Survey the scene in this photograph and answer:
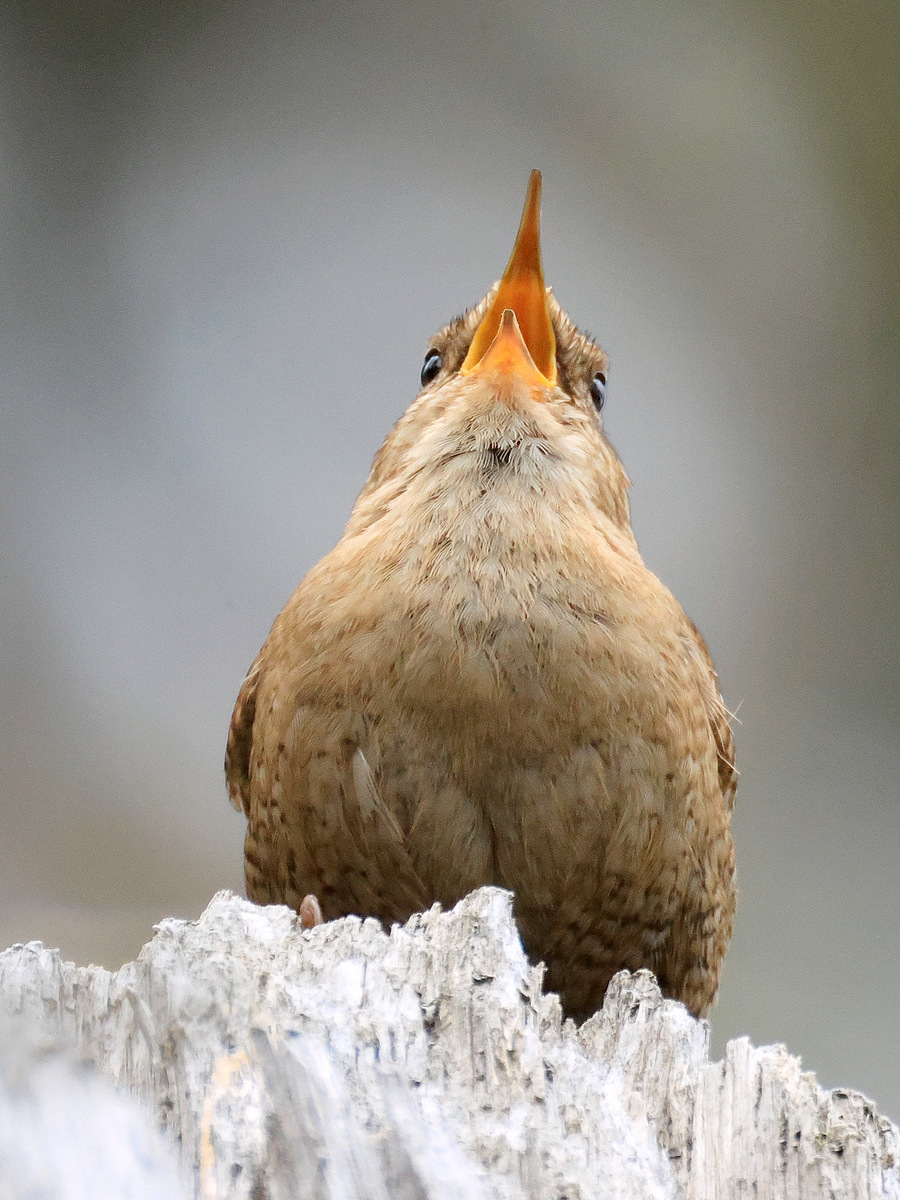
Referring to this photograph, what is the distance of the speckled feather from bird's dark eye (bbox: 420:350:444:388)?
39cm

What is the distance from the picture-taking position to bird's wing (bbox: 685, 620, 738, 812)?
2223 millimetres

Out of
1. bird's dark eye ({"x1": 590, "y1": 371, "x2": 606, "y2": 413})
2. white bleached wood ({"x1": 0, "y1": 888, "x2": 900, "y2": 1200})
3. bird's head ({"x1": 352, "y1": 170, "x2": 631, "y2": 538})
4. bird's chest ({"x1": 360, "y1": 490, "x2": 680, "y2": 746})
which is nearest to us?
white bleached wood ({"x1": 0, "y1": 888, "x2": 900, "y2": 1200})

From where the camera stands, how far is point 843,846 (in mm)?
4578

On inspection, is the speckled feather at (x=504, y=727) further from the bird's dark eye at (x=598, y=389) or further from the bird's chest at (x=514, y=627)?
the bird's dark eye at (x=598, y=389)

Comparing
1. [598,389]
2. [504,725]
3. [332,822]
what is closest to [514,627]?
[504,725]

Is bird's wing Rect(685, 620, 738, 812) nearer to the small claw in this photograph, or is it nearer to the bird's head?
the bird's head

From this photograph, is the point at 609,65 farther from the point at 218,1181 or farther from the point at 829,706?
the point at 218,1181

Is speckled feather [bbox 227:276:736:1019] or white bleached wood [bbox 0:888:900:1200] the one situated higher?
speckled feather [bbox 227:276:736:1019]

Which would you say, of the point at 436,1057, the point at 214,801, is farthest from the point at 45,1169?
the point at 214,801

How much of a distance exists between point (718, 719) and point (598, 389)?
2.41 ft

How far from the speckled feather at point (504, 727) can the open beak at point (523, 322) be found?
102mm

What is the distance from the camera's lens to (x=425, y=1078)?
4.42 feet

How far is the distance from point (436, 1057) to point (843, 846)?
3552mm

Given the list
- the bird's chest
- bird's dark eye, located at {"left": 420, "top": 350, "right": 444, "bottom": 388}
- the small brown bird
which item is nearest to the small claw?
the small brown bird
